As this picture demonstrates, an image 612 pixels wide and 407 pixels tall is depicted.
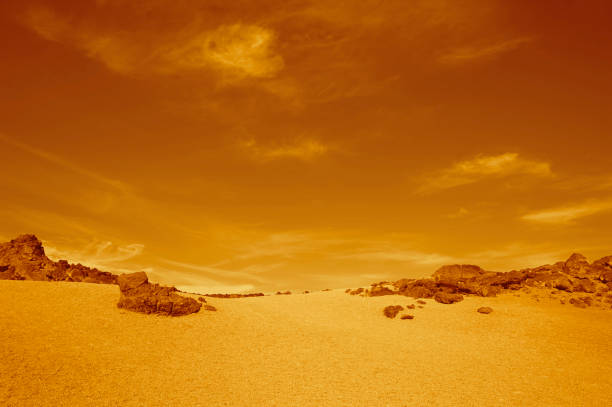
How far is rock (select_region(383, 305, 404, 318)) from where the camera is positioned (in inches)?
1161

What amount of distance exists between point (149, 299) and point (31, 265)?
10.1 metres

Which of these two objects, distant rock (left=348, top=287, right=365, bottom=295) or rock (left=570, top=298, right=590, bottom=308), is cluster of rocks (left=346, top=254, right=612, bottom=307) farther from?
rock (left=570, top=298, right=590, bottom=308)

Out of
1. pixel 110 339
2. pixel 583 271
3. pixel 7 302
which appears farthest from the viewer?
pixel 583 271

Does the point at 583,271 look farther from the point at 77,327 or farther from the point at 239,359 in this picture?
the point at 77,327

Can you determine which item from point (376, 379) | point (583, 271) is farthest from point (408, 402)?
point (583, 271)

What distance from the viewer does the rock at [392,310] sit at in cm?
2948

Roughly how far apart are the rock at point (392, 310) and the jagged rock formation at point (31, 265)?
19753mm

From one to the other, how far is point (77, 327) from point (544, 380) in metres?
20.8

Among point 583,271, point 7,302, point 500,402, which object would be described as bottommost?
point 500,402

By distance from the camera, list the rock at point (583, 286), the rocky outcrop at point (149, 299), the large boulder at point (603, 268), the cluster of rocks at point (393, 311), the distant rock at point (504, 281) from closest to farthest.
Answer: the rocky outcrop at point (149, 299), the cluster of rocks at point (393, 311), the rock at point (583, 286), the distant rock at point (504, 281), the large boulder at point (603, 268)

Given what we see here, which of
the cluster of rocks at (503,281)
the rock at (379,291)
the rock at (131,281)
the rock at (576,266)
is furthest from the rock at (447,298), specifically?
the rock at (131,281)

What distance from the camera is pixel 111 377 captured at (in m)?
15.2

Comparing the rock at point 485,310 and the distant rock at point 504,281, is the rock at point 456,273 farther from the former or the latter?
the rock at point 485,310

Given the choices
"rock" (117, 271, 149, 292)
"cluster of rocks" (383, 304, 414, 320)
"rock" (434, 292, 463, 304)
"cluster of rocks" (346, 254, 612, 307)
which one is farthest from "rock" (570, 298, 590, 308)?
"rock" (117, 271, 149, 292)
